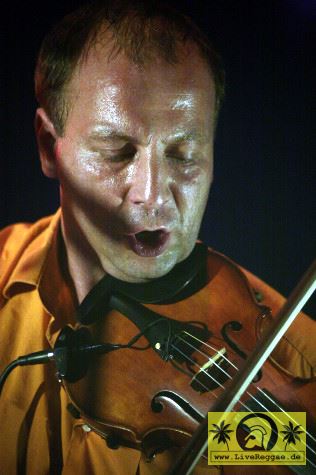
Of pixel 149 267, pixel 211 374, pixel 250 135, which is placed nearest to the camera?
pixel 211 374

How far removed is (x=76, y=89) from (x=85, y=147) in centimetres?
15

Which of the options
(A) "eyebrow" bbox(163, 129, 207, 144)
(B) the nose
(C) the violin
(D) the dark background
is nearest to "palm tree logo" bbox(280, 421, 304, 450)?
(C) the violin

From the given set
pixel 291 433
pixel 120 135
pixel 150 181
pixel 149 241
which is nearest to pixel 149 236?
pixel 149 241

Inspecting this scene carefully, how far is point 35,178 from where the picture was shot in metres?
1.70

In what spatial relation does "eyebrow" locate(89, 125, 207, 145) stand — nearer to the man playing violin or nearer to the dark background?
the man playing violin

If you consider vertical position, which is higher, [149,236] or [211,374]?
[149,236]

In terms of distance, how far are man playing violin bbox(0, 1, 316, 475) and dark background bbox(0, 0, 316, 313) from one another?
2.4 inches

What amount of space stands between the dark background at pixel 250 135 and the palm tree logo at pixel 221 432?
0.39 meters

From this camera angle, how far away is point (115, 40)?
1554 mm

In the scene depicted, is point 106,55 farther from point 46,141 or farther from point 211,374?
point 211,374

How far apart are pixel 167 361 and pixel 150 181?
45 centimetres

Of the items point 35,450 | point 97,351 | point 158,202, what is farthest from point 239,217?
point 35,450

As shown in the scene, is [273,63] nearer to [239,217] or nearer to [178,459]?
[239,217]

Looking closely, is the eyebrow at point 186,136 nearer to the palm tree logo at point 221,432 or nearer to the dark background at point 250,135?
the dark background at point 250,135
